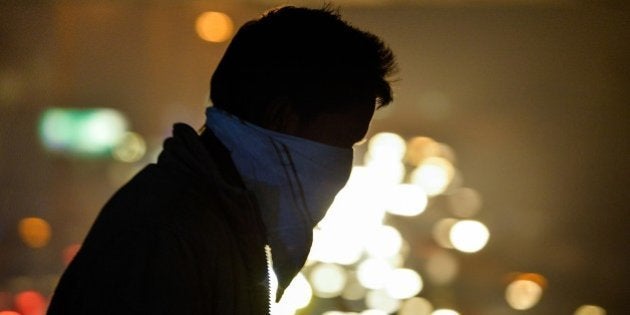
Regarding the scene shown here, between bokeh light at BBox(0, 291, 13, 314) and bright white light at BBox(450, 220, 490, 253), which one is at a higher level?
bright white light at BBox(450, 220, 490, 253)

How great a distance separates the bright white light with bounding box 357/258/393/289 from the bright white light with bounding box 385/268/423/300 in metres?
0.04

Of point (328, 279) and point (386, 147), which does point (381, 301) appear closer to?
point (328, 279)

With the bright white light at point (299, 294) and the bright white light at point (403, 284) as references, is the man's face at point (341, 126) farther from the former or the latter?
the bright white light at point (403, 284)

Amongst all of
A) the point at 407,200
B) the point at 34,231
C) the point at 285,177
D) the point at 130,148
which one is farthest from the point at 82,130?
the point at 285,177

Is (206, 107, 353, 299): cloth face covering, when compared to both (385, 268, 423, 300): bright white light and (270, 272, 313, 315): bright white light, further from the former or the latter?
(385, 268, 423, 300): bright white light

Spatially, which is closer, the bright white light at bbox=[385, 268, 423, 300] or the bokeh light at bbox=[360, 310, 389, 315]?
the bokeh light at bbox=[360, 310, 389, 315]

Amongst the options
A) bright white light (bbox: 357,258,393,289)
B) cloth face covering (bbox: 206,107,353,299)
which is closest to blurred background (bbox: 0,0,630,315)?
bright white light (bbox: 357,258,393,289)

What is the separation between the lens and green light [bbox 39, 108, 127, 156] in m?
8.62

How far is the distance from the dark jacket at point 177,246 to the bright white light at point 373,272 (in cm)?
611

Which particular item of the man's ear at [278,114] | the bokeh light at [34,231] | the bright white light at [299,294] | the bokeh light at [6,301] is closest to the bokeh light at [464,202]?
the bright white light at [299,294]

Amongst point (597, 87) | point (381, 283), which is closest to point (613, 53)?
point (597, 87)

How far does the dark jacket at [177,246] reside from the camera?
4.38ft

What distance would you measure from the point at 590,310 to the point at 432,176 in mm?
1910

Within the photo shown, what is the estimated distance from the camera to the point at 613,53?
838cm
